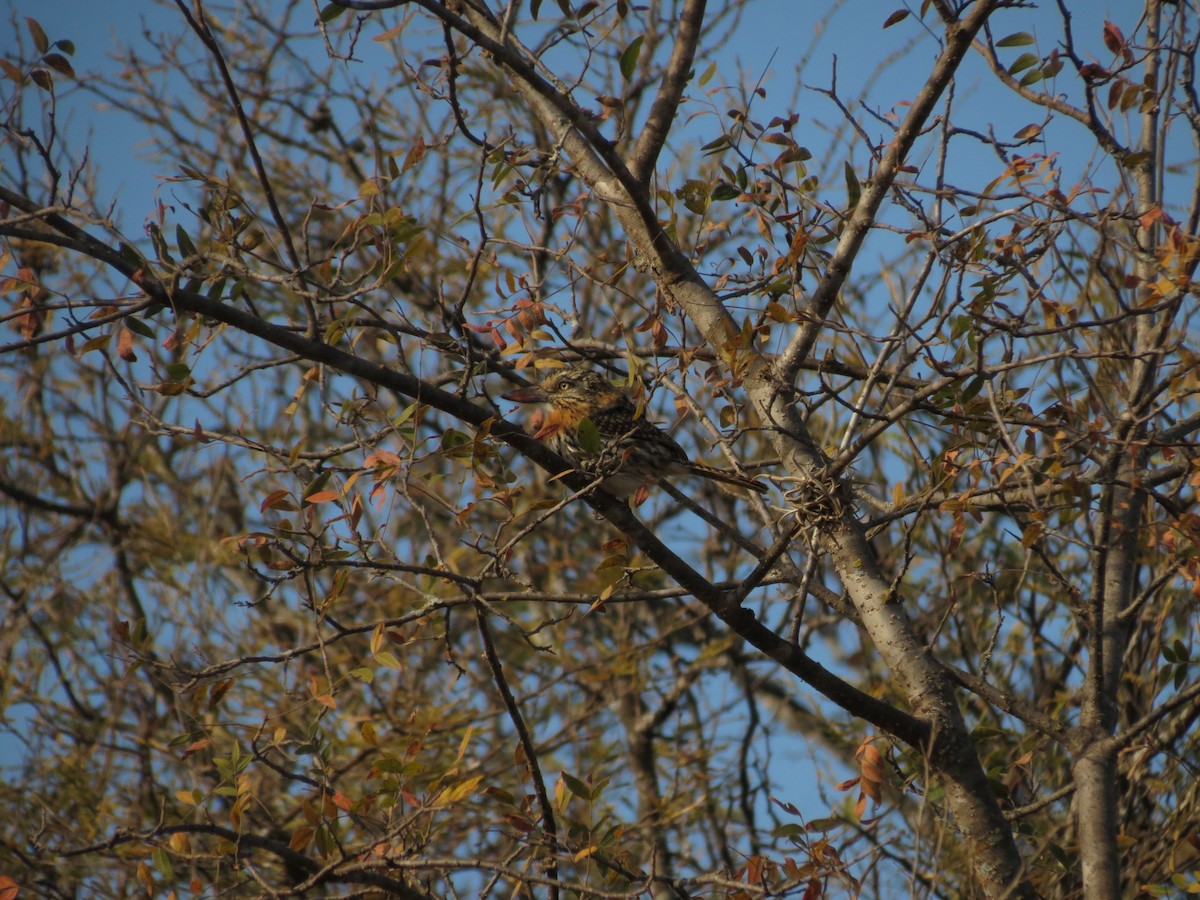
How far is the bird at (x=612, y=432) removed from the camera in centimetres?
436

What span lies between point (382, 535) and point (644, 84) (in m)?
5.73

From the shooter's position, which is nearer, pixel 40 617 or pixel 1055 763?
pixel 1055 763

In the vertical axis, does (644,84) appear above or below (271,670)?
above

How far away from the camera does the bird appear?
436 cm

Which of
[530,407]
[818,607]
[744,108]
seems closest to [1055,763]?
[818,607]

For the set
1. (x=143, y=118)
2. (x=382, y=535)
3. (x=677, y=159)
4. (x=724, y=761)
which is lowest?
(x=382, y=535)

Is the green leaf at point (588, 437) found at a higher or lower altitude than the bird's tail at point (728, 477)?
lower

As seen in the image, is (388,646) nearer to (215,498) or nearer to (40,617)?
(215,498)

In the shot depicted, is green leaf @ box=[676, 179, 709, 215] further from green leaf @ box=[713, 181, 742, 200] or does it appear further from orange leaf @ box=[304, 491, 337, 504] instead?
orange leaf @ box=[304, 491, 337, 504]

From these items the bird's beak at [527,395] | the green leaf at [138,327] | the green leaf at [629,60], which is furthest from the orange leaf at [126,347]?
the green leaf at [629,60]

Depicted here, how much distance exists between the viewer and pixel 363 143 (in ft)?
30.3

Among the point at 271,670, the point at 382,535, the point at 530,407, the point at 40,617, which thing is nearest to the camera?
the point at 382,535

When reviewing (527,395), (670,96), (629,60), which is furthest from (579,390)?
(629,60)

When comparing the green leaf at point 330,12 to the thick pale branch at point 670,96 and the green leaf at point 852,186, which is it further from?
the green leaf at point 852,186
